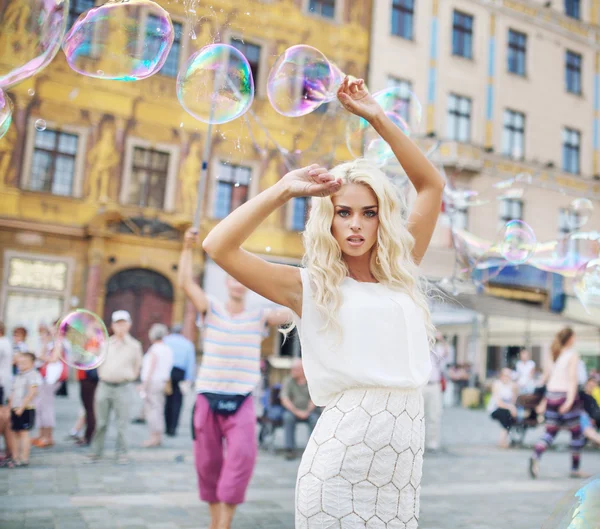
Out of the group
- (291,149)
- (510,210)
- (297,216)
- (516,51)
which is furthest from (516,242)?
(516,51)

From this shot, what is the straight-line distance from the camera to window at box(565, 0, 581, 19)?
990 inches

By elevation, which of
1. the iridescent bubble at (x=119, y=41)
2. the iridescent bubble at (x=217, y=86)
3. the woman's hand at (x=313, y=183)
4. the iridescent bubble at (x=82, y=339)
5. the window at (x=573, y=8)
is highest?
the window at (x=573, y=8)

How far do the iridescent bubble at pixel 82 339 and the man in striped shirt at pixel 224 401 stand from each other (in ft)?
4.15

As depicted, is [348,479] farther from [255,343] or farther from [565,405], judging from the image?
[565,405]

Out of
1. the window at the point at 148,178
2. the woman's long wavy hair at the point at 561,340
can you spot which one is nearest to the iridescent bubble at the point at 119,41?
the woman's long wavy hair at the point at 561,340

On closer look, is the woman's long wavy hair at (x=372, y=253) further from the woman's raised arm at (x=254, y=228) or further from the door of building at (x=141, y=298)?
the door of building at (x=141, y=298)

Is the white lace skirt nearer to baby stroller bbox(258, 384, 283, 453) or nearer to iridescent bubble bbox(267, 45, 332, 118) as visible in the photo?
iridescent bubble bbox(267, 45, 332, 118)

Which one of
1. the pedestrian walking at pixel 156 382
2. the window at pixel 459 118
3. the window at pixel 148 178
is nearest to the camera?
the pedestrian walking at pixel 156 382

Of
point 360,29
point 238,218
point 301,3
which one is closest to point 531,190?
point 360,29

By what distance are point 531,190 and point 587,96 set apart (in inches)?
196

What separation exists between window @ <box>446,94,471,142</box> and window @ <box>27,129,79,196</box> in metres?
12.0

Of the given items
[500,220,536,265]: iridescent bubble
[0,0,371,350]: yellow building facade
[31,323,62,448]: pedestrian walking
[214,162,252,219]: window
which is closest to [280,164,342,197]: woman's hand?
[500,220,536,265]: iridescent bubble

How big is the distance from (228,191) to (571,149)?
13.9 meters

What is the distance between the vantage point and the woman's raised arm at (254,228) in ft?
6.09
